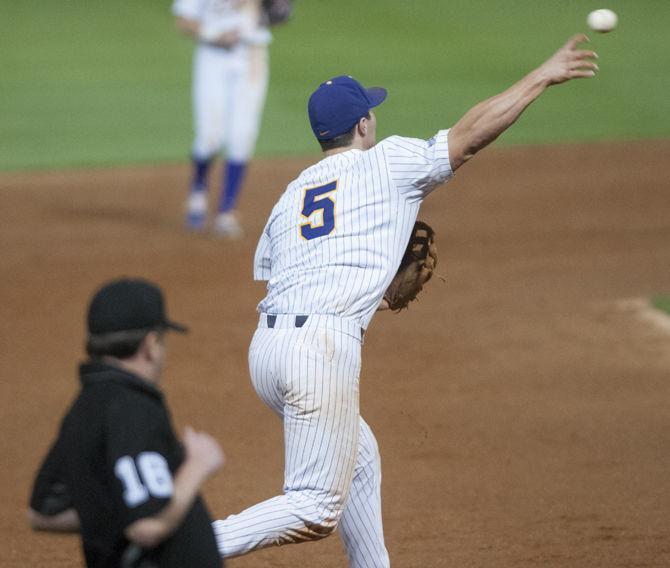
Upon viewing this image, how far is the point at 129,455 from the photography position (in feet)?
9.98

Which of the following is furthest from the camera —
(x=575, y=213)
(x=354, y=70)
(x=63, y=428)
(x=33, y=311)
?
(x=354, y=70)

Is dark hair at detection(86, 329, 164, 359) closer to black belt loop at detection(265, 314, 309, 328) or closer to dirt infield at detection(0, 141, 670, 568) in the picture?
black belt loop at detection(265, 314, 309, 328)

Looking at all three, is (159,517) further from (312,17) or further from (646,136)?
(312,17)

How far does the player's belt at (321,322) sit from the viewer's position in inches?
173

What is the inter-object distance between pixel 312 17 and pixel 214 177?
8.04 metres

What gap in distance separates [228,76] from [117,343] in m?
8.21

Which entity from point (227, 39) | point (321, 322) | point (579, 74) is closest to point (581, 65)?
point (579, 74)

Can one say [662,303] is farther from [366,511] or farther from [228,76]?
[366,511]

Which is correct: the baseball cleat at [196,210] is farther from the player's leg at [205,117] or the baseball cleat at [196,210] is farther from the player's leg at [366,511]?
the player's leg at [366,511]

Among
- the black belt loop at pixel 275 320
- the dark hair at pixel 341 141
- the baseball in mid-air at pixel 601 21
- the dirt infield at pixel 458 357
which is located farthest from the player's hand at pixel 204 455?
the baseball in mid-air at pixel 601 21

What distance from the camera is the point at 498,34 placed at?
65.3 feet

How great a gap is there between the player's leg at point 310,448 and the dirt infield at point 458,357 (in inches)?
47.0

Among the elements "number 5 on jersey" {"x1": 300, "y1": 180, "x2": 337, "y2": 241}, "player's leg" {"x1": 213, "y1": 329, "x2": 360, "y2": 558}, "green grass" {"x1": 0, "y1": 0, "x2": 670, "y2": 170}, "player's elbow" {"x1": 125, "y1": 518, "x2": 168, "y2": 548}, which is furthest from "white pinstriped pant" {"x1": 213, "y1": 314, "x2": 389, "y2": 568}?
"green grass" {"x1": 0, "y1": 0, "x2": 670, "y2": 170}

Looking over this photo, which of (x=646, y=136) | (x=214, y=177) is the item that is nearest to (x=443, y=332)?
(x=214, y=177)
